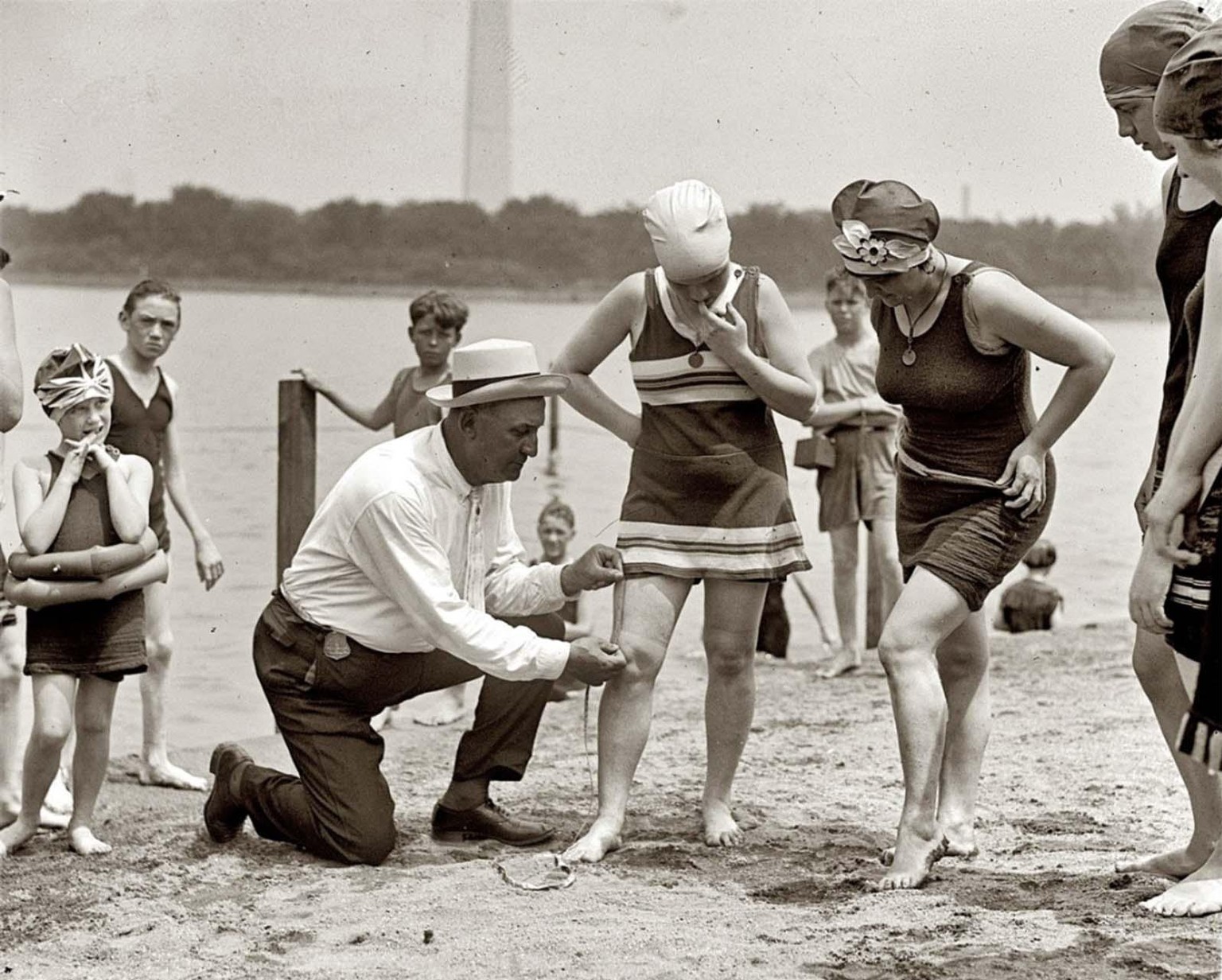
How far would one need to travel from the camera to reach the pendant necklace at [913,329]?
4.43 metres

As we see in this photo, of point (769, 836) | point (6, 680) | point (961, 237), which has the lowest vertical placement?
point (769, 836)

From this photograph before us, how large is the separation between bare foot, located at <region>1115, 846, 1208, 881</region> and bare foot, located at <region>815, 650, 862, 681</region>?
3772 millimetres

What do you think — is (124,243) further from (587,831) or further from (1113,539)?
(587,831)

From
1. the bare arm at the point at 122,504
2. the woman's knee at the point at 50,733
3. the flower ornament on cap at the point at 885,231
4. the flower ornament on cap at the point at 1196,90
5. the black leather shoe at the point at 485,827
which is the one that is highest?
the flower ornament on cap at the point at 1196,90

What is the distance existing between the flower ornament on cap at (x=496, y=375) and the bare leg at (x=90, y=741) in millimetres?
1318

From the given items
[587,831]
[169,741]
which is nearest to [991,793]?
[587,831]

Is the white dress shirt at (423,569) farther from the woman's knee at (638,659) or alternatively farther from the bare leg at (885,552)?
the bare leg at (885,552)

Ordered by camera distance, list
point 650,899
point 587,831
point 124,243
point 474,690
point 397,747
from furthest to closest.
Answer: point 124,243 < point 474,690 < point 397,747 < point 587,831 < point 650,899

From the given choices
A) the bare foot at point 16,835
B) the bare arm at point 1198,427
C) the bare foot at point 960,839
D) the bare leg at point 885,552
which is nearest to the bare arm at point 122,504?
the bare foot at point 16,835

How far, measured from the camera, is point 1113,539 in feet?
63.6

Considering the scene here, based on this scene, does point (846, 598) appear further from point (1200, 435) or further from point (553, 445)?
point (553, 445)

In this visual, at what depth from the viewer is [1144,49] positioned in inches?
156

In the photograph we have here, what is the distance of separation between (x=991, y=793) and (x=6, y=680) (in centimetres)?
307

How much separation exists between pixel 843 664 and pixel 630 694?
3586mm
